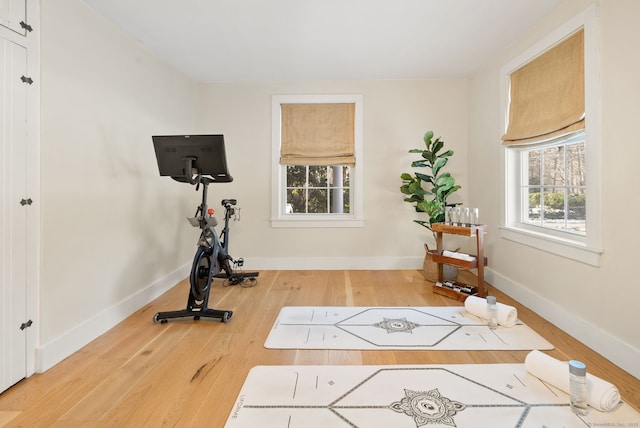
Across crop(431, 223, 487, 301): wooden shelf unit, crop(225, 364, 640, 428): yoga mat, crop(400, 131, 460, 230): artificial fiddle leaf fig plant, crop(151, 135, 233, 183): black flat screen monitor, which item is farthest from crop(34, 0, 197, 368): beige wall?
crop(431, 223, 487, 301): wooden shelf unit

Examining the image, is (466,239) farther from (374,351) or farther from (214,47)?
(214,47)

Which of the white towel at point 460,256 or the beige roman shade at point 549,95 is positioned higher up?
the beige roman shade at point 549,95

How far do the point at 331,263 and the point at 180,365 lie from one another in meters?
2.49

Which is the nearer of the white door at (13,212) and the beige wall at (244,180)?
the white door at (13,212)

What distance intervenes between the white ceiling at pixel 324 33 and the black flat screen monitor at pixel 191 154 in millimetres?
1029

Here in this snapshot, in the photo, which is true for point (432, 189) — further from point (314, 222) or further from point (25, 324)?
point (25, 324)

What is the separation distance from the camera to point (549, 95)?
258 centimetres

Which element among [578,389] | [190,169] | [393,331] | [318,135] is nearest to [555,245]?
[578,389]

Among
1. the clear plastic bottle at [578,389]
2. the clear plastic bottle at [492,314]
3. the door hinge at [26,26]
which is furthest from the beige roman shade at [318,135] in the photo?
the clear plastic bottle at [578,389]

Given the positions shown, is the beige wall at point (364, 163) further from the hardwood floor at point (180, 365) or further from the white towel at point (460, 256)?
the hardwood floor at point (180, 365)

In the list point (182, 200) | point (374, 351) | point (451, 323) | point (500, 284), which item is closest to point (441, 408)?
point (374, 351)

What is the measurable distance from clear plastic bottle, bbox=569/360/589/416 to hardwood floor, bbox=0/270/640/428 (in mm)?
323

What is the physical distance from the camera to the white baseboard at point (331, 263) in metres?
4.15

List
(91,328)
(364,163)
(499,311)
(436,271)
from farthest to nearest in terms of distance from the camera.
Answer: (364,163) → (436,271) → (499,311) → (91,328)
